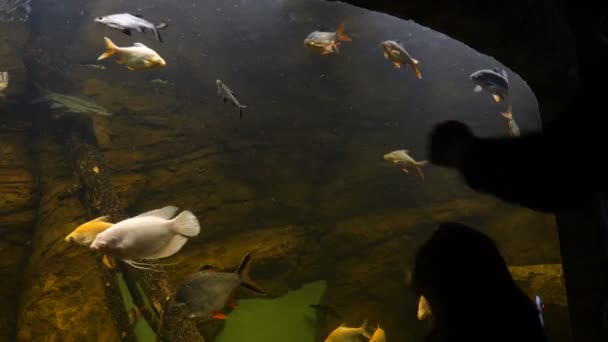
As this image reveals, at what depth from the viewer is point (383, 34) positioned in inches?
512

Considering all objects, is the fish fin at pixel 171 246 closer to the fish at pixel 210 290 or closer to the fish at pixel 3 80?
the fish at pixel 210 290

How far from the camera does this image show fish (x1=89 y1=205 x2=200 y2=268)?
2.33 m

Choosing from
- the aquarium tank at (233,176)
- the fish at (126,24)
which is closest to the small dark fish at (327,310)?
the aquarium tank at (233,176)

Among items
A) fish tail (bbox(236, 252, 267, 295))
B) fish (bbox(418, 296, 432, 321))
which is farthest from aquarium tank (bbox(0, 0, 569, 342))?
fish (bbox(418, 296, 432, 321))

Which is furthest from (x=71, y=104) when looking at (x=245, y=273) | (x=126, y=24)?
(x=245, y=273)

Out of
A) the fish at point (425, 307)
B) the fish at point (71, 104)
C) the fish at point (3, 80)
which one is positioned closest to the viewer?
the fish at point (425, 307)

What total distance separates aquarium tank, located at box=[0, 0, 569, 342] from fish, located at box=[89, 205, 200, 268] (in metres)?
0.01

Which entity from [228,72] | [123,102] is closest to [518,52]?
[123,102]

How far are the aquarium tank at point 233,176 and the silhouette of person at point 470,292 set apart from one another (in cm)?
8

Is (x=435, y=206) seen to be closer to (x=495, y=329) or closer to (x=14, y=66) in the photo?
(x=495, y=329)

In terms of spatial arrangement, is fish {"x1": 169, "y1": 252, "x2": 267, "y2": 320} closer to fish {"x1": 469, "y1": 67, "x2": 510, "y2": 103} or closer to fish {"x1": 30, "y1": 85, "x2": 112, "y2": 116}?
fish {"x1": 469, "y1": 67, "x2": 510, "y2": 103}

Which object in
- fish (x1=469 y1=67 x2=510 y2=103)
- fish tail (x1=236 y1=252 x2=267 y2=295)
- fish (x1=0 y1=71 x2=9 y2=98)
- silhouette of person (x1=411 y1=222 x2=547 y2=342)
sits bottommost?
A: fish (x1=0 y1=71 x2=9 y2=98)

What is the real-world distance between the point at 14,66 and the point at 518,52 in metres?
11.9

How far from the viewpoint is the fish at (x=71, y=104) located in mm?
7383
